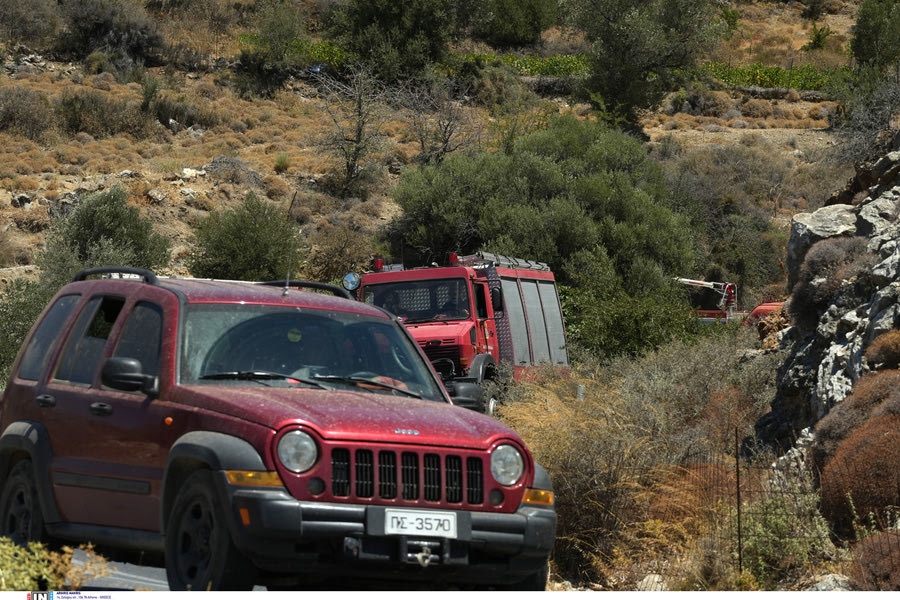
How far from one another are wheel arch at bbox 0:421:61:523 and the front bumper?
180cm

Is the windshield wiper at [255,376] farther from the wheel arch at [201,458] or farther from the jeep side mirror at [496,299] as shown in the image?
the jeep side mirror at [496,299]

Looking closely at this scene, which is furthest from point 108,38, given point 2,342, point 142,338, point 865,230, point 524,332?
point 142,338

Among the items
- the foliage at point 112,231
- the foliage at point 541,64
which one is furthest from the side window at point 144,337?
the foliage at point 541,64

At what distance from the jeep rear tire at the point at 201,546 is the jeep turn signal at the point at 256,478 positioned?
6.0 inches

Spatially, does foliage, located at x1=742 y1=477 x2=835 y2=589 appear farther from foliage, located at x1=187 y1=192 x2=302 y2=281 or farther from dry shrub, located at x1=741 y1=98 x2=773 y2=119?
dry shrub, located at x1=741 y1=98 x2=773 y2=119

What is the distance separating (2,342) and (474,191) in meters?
18.3

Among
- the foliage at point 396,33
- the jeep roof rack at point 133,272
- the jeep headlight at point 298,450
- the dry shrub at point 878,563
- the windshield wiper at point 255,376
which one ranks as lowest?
the dry shrub at point 878,563

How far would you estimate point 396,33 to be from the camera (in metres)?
57.5

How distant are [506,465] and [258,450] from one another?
1.32 meters

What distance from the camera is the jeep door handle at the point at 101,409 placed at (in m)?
5.93

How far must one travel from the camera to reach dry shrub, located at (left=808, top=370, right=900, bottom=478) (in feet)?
29.8

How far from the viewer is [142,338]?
6164mm

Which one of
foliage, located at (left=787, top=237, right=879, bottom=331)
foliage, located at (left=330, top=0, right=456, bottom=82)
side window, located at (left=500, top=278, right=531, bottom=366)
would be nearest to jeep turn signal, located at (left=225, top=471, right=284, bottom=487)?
foliage, located at (left=787, top=237, right=879, bottom=331)

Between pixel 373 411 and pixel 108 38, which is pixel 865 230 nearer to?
pixel 373 411
